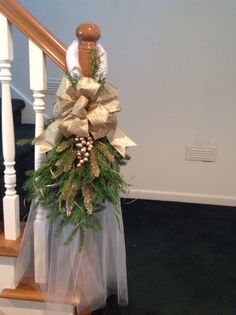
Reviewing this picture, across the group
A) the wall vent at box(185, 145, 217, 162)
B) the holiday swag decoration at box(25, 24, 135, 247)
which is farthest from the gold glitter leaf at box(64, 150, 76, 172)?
the wall vent at box(185, 145, 217, 162)

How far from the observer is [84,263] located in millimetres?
1008

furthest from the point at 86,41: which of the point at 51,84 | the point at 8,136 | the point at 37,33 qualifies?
the point at 51,84

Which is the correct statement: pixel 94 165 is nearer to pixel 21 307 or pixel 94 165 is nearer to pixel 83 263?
pixel 83 263

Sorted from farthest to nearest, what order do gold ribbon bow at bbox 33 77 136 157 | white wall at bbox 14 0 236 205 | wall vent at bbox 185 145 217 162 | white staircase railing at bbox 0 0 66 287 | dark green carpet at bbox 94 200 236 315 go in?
wall vent at bbox 185 145 217 162
white wall at bbox 14 0 236 205
dark green carpet at bbox 94 200 236 315
white staircase railing at bbox 0 0 66 287
gold ribbon bow at bbox 33 77 136 157

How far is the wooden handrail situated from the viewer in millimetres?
946

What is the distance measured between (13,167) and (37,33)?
0.46 metres

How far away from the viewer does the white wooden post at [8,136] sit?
0.97 metres

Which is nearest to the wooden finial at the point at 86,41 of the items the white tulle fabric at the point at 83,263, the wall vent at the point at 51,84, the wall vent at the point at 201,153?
the white tulle fabric at the point at 83,263

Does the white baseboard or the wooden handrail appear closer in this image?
the wooden handrail

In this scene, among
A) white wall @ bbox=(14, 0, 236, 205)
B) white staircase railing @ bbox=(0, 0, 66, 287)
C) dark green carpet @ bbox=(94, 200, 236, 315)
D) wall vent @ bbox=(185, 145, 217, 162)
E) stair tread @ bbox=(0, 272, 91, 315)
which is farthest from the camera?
wall vent @ bbox=(185, 145, 217, 162)

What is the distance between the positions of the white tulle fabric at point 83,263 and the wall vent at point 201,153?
1.30 m

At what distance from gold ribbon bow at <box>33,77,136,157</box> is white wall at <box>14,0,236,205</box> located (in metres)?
1.32

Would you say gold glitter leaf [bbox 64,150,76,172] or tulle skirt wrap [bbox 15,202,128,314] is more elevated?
gold glitter leaf [bbox 64,150,76,172]

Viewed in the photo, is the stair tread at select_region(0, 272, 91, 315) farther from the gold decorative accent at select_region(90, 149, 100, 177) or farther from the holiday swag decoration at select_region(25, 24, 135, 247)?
the gold decorative accent at select_region(90, 149, 100, 177)
